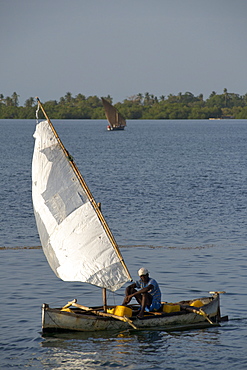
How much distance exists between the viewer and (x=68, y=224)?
2283 cm

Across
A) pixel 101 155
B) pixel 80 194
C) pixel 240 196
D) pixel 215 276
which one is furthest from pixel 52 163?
pixel 101 155

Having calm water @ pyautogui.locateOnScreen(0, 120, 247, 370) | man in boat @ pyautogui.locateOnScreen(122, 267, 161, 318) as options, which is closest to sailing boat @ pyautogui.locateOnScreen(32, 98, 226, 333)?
man in boat @ pyautogui.locateOnScreen(122, 267, 161, 318)

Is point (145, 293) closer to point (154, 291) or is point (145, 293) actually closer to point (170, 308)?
point (154, 291)

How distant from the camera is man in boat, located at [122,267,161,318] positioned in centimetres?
2142

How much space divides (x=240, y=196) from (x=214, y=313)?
106 ft

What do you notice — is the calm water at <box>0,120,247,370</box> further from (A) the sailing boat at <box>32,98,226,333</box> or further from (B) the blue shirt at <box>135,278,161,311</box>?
(B) the blue shirt at <box>135,278,161,311</box>

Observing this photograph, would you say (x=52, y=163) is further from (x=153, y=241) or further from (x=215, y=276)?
(x=153, y=241)

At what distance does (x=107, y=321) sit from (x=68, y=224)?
Result: 346 cm

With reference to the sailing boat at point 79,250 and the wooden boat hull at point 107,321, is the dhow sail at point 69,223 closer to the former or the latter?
the sailing boat at point 79,250

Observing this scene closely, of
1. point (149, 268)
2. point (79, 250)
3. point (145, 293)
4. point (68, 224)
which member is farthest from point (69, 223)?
point (149, 268)

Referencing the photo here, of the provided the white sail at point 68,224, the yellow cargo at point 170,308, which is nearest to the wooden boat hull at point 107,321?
the yellow cargo at point 170,308

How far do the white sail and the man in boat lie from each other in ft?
1.49

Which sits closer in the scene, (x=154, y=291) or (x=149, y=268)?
(x=154, y=291)

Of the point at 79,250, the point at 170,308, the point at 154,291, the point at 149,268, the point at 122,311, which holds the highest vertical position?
the point at 79,250
